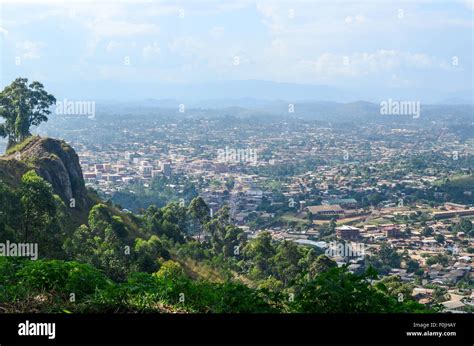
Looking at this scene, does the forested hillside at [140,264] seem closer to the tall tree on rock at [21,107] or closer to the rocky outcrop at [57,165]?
the rocky outcrop at [57,165]

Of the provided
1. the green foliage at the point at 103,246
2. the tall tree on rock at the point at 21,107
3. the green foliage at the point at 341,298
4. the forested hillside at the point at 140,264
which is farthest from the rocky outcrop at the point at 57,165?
the green foliage at the point at 341,298

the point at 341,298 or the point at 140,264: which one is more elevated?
the point at 341,298

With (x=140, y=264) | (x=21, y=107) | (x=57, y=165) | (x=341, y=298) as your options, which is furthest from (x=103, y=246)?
(x=341, y=298)

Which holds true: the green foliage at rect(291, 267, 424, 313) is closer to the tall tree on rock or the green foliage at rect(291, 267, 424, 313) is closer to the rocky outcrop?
the rocky outcrop

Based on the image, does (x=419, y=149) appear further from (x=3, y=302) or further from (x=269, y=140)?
(x=3, y=302)

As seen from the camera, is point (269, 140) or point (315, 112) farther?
point (315, 112)

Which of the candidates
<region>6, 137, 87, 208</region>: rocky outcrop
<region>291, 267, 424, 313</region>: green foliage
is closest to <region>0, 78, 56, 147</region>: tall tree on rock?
<region>6, 137, 87, 208</region>: rocky outcrop

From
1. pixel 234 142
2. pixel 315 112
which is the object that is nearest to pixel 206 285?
pixel 234 142

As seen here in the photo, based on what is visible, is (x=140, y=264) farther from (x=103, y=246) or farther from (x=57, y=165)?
(x=57, y=165)

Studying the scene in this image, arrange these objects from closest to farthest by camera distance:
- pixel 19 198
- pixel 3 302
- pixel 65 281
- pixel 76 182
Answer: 1. pixel 3 302
2. pixel 65 281
3. pixel 19 198
4. pixel 76 182
